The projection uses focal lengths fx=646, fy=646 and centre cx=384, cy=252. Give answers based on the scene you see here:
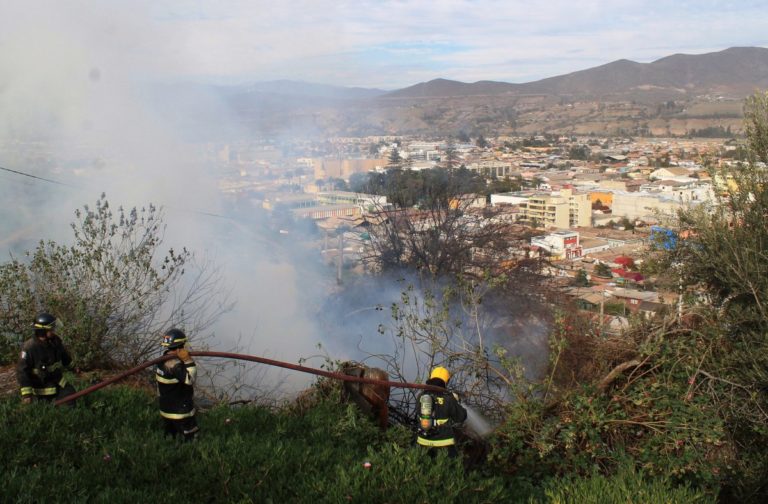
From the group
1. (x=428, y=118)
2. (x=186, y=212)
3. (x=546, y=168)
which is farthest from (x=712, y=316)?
(x=428, y=118)

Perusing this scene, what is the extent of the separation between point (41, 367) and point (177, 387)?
141 centimetres

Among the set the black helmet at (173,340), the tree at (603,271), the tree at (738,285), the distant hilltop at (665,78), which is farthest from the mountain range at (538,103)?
the black helmet at (173,340)

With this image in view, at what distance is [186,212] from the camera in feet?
53.1

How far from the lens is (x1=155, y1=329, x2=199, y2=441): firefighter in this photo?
5.05 metres

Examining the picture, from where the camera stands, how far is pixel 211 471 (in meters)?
4.29

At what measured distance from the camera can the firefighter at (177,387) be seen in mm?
5055

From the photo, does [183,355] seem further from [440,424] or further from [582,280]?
[582,280]

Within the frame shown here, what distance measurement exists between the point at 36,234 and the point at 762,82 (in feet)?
514

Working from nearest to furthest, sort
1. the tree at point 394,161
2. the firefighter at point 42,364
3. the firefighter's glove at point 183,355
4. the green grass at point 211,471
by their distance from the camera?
the green grass at point 211,471, the firefighter's glove at point 183,355, the firefighter at point 42,364, the tree at point 394,161

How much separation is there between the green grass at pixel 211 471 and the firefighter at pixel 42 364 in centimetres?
28

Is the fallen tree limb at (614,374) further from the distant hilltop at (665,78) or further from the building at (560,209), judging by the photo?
the distant hilltop at (665,78)

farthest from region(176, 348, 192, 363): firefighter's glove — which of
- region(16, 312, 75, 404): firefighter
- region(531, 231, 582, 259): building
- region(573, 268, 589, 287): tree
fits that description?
region(531, 231, 582, 259): building

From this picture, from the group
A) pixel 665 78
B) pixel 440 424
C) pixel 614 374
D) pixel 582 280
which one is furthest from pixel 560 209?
pixel 665 78

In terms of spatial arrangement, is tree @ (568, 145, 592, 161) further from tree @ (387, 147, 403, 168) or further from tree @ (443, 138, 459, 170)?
tree @ (387, 147, 403, 168)
